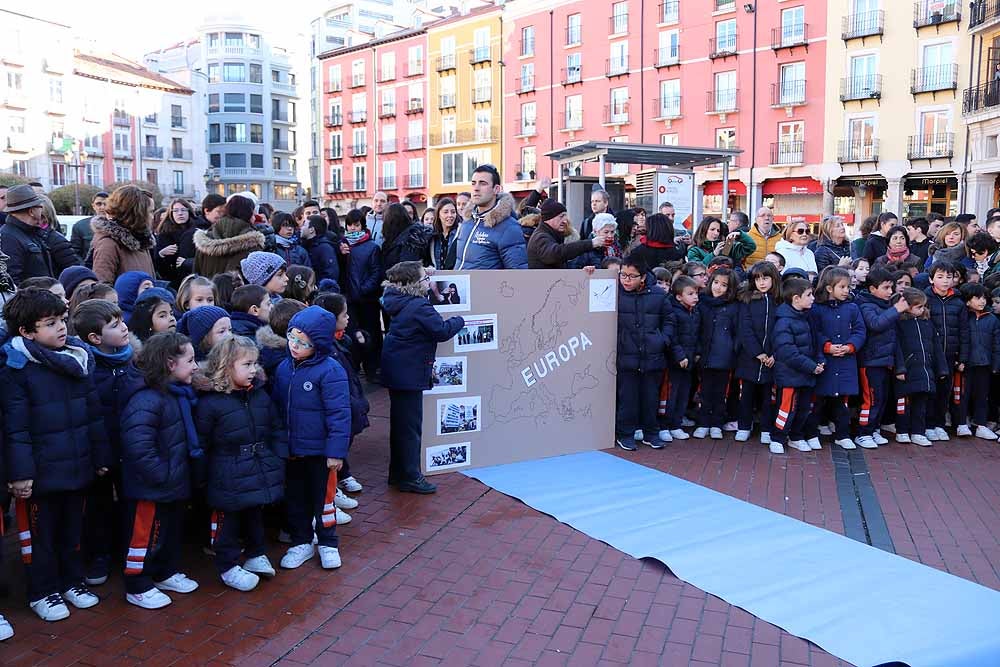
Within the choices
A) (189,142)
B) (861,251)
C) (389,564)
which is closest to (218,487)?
(389,564)

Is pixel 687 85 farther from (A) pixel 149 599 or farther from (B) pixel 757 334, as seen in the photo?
(A) pixel 149 599

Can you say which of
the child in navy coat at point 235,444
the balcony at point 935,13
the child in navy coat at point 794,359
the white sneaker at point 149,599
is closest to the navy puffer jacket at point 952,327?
the child in navy coat at point 794,359

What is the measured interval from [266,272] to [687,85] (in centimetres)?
3511

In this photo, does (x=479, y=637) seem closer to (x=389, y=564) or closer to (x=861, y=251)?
(x=389, y=564)

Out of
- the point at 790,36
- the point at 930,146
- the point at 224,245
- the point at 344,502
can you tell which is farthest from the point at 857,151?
the point at 344,502

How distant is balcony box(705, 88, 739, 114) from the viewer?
36.0 metres

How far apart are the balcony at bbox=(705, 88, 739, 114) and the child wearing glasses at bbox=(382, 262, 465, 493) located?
33.3 meters

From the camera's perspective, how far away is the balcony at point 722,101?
1416 inches

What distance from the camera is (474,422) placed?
21.3 feet

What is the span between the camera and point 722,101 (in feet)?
119

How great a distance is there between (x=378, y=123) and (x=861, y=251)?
48.8 meters

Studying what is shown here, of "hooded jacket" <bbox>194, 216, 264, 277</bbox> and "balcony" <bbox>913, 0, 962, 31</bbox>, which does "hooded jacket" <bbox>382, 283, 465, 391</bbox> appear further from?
"balcony" <bbox>913, 0, 962, 31</bbox>

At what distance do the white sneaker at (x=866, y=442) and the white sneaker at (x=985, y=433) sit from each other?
3.88 ft

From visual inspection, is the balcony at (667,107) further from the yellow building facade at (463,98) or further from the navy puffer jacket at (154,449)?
the navy puffer jacket at (154,449)
